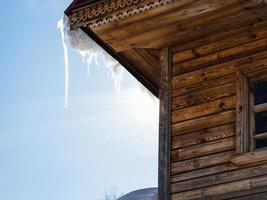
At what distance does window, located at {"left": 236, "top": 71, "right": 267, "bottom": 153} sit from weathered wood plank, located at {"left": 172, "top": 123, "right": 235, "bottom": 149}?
14cm

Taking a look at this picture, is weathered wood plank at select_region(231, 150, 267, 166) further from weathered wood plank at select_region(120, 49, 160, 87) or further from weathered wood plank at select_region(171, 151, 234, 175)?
weathered wood plank at select_region(120, 49, 160, 87)

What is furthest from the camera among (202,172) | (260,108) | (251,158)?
(260,108)

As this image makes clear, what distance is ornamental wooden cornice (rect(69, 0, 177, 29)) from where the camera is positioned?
10.5 m

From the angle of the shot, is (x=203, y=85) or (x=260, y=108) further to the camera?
(x=203, y=85)

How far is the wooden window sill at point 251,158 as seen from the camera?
9.88 meters

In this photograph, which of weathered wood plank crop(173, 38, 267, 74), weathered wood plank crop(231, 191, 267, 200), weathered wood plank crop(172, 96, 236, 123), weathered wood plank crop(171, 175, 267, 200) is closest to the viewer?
weathered wood plank crop(231, 191, 267, 200)

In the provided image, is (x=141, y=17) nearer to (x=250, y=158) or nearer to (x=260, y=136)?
(x=260, y=136)

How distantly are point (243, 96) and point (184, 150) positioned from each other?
3.21 ft

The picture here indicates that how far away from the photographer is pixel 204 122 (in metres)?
10.6

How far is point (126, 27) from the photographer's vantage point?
35.9 ft

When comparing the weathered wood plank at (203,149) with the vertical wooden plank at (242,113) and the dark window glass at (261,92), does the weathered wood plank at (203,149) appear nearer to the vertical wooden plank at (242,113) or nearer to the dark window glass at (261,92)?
the vertical wooden plank at (242,113)

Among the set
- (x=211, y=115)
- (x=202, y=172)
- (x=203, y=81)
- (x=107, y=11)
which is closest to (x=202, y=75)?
(x=203, y=81)

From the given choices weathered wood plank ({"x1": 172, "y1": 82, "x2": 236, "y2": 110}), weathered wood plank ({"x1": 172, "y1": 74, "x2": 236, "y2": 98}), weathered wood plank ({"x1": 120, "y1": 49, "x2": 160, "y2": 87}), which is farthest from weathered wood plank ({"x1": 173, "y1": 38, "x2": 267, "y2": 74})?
weathered wood plank ({"x1": 120, "y1": 49, "x2": 160, "y2": 87})

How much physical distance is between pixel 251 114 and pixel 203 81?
0.78 m
